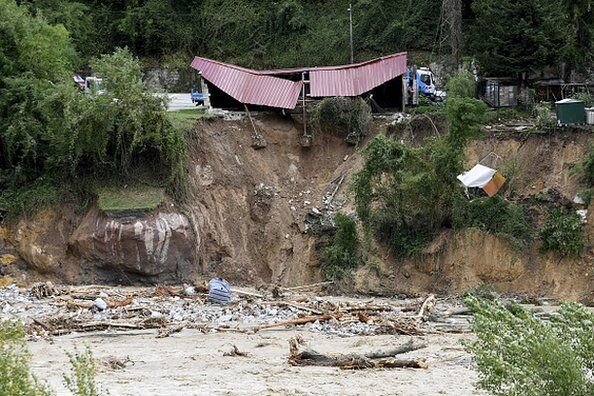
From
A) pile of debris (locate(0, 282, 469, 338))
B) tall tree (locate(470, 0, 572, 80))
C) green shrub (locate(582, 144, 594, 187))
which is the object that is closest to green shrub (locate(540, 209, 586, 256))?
green shrub (locate(582, 144, 594, 187))

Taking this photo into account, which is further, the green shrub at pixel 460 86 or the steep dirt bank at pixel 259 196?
the steep dirt bank at pixel 259 196

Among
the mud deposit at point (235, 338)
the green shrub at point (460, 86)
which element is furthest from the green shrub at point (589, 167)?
the mud deposit at point (235, 338)

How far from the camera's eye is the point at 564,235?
32.2m

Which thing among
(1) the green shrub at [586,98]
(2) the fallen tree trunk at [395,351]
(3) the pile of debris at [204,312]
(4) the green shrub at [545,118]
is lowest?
(3) the pile of debris at [204,312]

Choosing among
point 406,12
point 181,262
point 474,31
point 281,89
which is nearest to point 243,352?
point 181,262

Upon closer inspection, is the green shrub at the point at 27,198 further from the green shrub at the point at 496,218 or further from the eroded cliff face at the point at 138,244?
the green shrub at the point at 496,218

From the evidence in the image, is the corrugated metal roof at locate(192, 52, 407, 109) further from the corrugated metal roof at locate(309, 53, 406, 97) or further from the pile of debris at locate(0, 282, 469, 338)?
the pile of debris at locate(0, 282, 469, 338)

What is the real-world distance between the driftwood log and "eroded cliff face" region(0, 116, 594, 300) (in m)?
13.0

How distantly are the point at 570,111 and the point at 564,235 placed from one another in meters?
6.04

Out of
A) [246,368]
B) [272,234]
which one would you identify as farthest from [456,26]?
[246,368]

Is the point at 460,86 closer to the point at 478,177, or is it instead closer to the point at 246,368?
the point at 478,177

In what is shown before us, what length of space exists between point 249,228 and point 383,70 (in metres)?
10.6

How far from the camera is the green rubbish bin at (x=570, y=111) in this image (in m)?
34.9

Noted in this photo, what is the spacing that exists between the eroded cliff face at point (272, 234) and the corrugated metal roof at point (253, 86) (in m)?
1.28
